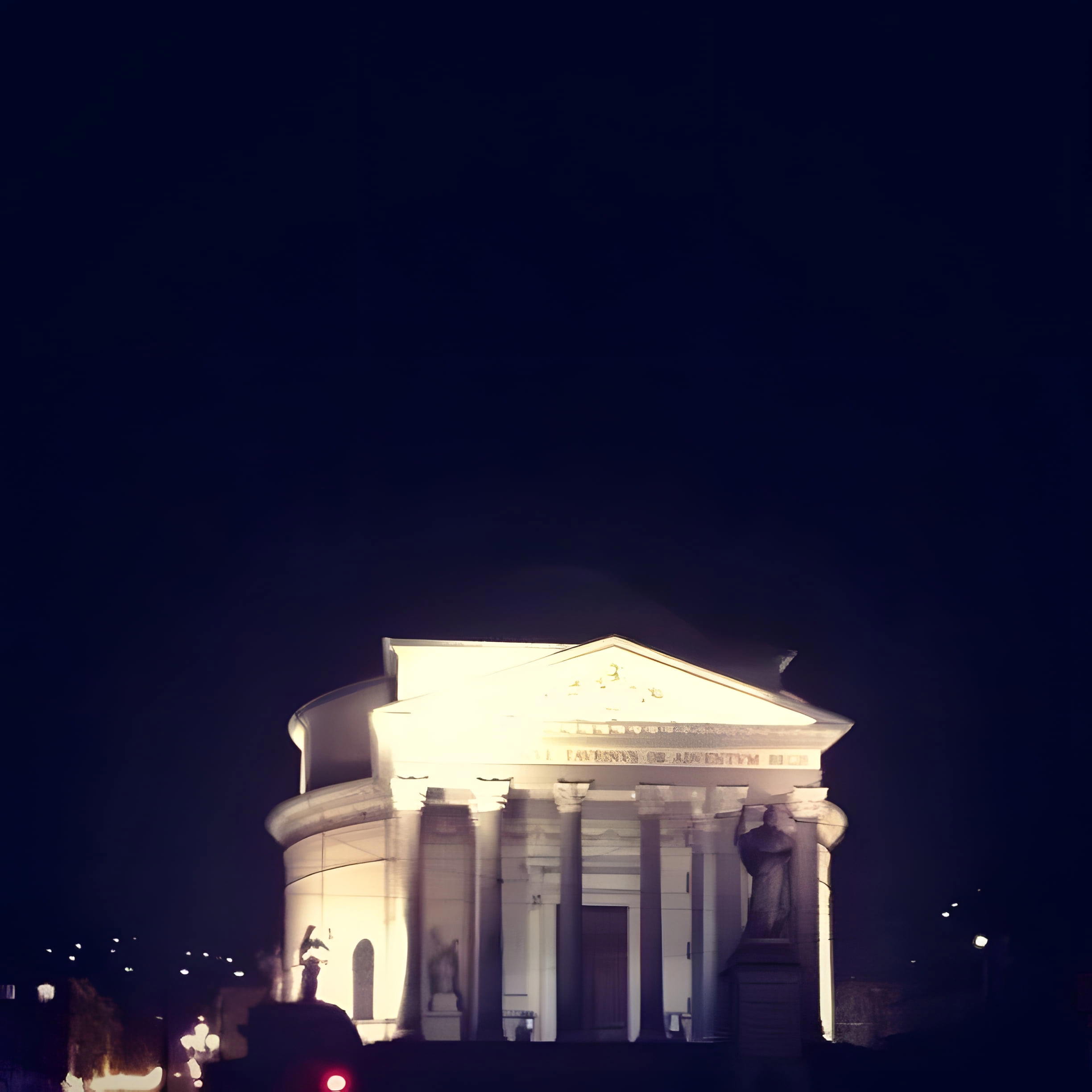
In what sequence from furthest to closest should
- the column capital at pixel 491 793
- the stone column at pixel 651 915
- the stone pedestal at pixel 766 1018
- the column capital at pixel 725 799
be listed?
the column capital at pixel 725 799 → the column capital at pixel 491 793 → the stone column at pixel 651 915 → the stone pedestal at pixel 766 1018

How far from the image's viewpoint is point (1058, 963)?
4088 centimetres

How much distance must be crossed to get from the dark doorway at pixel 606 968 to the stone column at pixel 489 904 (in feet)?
15.0

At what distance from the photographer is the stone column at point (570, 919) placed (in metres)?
41.2

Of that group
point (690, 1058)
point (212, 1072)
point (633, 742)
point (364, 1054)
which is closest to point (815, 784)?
point (633, 742)

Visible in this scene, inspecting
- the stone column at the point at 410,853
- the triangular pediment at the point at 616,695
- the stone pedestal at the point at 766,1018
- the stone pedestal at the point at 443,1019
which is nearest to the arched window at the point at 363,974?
the stone column at the point at 410,853

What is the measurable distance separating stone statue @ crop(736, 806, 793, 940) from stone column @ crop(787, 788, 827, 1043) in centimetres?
592

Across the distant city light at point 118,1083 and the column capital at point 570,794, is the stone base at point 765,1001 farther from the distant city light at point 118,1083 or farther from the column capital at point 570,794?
the distant city light at point 118,1083

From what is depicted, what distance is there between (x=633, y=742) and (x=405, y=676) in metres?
7.68

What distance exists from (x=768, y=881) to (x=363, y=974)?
19329 millimetres

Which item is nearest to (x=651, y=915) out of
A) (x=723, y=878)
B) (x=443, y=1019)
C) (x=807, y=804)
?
(x=723, y=878)

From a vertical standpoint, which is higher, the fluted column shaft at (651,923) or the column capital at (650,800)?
the column capital at (650,800)

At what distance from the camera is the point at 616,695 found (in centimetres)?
4353

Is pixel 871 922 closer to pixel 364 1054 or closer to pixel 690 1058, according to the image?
pixel 690 1058

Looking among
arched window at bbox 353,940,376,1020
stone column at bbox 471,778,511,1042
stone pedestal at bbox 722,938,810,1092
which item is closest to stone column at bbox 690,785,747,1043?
stone column at bbox 471,778,511,1042
